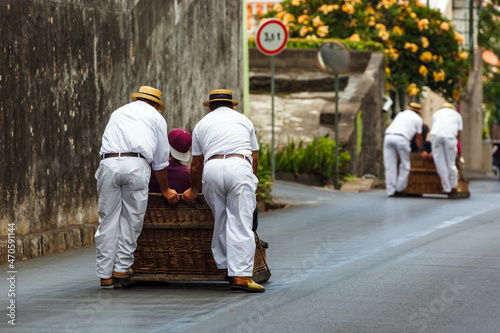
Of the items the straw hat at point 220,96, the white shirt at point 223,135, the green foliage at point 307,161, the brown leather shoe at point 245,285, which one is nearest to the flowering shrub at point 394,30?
the green foliage at point 307,161

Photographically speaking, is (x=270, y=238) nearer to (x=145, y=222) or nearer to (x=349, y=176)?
(x=145, y=222)

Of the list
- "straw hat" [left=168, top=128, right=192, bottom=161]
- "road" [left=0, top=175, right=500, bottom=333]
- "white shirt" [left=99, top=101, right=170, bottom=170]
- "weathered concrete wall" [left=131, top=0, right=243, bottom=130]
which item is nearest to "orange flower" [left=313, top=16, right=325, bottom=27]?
"weathered concrete wall" [left=131, top=0, right=243, bottom=130]

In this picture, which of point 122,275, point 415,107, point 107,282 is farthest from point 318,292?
point 415,107

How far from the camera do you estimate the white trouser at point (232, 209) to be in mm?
8406

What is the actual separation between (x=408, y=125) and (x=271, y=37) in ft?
10.0

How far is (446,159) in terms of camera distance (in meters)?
20.0

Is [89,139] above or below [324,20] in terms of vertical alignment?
below

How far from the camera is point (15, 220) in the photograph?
11.3 metres

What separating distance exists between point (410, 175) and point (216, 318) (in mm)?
13570

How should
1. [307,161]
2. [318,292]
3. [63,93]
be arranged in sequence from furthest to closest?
[307,161], [63,93], [318,292]

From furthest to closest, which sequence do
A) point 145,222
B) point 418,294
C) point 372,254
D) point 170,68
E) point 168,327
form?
1. point 170,68
2. point 372,254
3. point 145,222
4. point 418,294
5. point 168,327

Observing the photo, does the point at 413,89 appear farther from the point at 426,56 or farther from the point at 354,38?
the point at 354,38

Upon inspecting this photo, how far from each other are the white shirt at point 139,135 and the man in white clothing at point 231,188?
379 mm

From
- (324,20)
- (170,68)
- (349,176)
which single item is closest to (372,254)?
(170,68)
